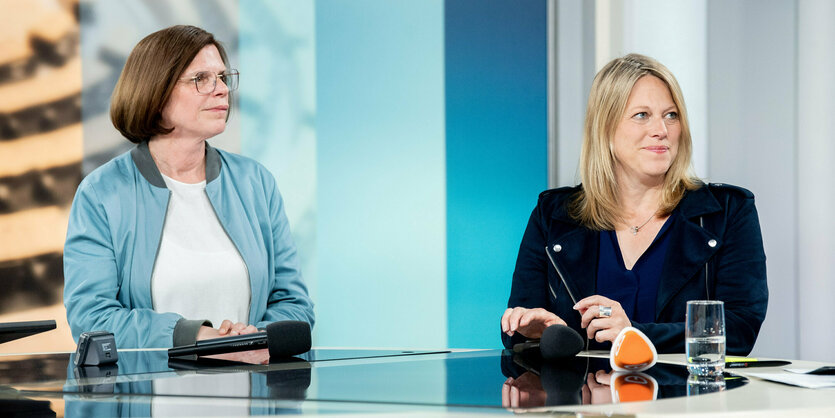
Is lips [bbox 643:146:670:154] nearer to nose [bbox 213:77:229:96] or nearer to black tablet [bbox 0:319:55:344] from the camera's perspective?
nose [bbox 213:77:229:96]

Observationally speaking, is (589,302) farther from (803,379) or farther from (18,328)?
(18,328)

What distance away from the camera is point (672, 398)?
4.16 ft

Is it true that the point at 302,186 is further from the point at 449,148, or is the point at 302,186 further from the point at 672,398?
the point at 672,398

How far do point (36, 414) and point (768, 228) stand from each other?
9.14 feet

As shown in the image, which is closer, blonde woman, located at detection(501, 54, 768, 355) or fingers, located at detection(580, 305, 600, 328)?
fingers, located at detection(580, 305, 600, 328)

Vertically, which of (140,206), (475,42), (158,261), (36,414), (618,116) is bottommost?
(36,414)

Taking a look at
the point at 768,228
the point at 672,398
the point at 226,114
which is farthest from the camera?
the point at 768,228

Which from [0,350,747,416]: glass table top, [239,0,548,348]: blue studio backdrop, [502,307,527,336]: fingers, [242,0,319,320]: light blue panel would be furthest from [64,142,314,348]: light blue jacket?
[239,0,548,348]: blue studio backdrop

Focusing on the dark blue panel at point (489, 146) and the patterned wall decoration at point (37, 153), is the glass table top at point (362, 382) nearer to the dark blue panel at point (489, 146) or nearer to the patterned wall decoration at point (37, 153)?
the patterned wall decoration at point (37, 153)

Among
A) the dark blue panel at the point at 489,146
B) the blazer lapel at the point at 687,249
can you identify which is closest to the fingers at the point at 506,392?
the blazer lapel at the point at 687,249

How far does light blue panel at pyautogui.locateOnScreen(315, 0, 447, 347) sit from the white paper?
2817mm

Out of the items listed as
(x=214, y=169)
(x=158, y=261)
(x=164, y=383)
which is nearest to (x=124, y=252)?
(x=158, y=261)

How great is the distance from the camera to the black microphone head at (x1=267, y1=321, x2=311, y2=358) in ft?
6.12

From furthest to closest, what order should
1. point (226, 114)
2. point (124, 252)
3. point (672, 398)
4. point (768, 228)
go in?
point (768, 228) < point (226, 114) < point (124, 252) < point (672, 398)
